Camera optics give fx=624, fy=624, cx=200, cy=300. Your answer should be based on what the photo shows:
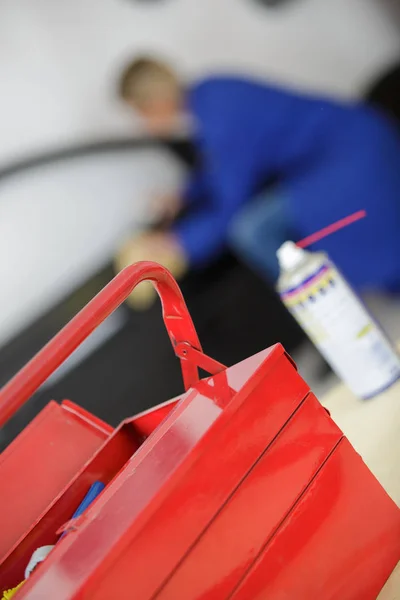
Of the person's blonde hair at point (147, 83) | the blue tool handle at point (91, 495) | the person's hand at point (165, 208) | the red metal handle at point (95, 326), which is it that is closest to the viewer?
the red metal handle at point (95, 326)

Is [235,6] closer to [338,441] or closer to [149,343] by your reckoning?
[149,343]

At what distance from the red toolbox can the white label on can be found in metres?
0.22

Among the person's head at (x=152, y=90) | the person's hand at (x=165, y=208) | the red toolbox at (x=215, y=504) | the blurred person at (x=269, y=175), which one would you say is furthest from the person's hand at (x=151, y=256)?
the red toolbox at (x=215, y=504)

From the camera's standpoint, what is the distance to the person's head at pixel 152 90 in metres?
1.60

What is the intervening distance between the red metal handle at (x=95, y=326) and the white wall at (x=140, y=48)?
1.14 metres

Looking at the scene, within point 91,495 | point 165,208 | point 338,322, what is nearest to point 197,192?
point 165,208

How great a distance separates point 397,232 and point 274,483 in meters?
0.91

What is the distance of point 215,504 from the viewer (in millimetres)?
529

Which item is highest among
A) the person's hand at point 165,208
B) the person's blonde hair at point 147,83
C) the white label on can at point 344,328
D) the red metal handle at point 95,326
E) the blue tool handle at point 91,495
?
the person's blonde hair at point 147,83

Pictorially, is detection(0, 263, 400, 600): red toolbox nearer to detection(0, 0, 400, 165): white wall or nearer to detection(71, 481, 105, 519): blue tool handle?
detection(71, 481, 105, 519): blue tool handle

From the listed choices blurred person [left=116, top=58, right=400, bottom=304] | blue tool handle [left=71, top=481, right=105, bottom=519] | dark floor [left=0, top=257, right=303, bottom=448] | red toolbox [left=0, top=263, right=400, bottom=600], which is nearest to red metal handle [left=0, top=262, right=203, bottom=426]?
red toolbox [left=0, top=263, right=400, bottom=600]

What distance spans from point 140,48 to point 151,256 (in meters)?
0.64

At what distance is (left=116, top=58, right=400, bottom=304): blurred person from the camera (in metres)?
1.33

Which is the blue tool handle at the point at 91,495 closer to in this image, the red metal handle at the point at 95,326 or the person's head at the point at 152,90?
the red metal handle at the point at 95,326
